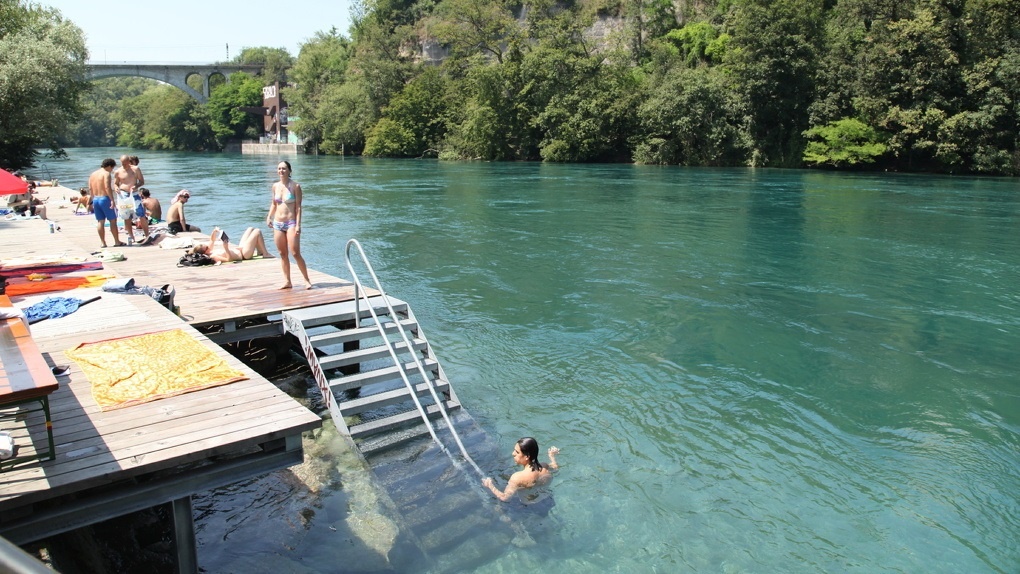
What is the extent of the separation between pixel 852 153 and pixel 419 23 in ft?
215

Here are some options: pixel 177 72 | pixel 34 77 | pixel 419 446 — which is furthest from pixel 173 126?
pixel 419 446

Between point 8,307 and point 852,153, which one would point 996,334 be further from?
point 852,153

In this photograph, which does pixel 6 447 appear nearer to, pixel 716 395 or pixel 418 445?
pixel 418 445

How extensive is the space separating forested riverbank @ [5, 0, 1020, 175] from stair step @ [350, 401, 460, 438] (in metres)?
46.0

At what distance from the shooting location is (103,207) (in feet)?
45.1

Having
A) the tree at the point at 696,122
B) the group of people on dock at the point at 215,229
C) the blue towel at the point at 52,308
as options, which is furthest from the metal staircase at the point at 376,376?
the tree at the point at 696,122

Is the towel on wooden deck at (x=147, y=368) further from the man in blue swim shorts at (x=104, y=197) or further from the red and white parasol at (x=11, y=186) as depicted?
the man in blue swim shorts at (x=104, y=197)

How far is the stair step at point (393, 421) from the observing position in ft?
25.0

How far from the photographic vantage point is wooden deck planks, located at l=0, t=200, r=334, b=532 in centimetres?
468

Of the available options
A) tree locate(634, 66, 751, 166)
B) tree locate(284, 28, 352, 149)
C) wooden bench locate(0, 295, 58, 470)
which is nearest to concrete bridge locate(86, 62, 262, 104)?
tree locate(284, 28, 352, 149)

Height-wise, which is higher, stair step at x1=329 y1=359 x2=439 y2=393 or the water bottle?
the water bottle

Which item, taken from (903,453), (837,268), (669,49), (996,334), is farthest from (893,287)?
(669,49)

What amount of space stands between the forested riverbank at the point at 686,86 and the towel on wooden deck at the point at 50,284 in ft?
136

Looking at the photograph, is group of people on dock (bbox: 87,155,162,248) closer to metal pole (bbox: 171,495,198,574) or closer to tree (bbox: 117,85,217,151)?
metal pole (bbox: 171,495,198,574)
